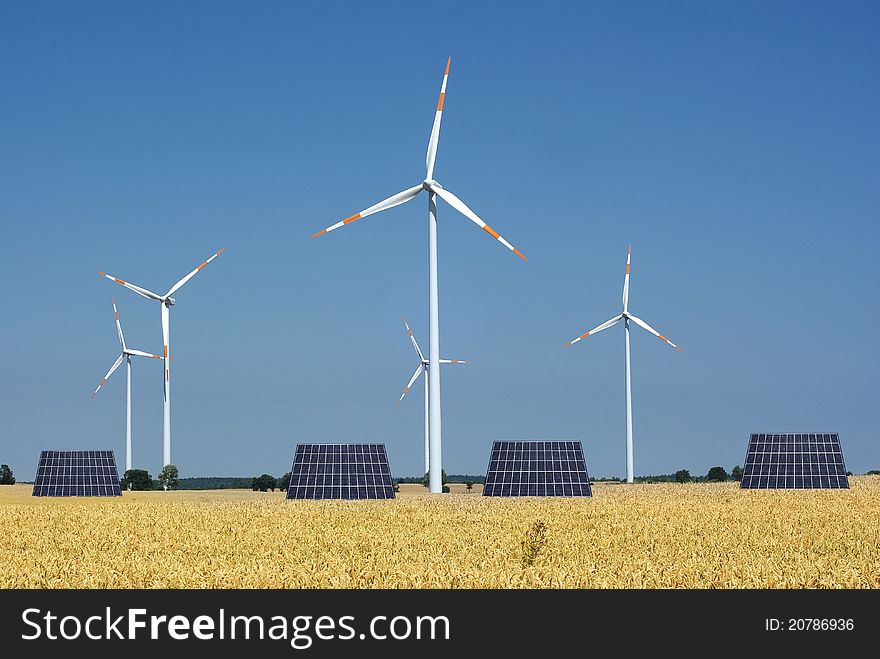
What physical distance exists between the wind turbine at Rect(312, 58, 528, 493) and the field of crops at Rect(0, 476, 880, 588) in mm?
11236

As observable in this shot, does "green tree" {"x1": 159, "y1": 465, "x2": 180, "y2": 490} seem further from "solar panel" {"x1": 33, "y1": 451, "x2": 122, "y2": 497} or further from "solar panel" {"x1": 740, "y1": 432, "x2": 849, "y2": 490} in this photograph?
"solar panel" {"x1": 740, "y1": 432, "x2": 849, "y2": 490}

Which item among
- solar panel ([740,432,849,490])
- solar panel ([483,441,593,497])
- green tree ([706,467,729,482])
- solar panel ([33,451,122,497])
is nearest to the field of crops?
solar panel ([483,441,593,497])

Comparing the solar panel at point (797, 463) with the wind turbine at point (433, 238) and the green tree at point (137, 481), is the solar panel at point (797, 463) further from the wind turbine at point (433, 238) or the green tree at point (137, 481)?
the green tree at point (137, 481)

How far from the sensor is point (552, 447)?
61.9 metres

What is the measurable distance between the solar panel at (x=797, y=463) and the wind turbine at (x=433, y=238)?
19.7 meters

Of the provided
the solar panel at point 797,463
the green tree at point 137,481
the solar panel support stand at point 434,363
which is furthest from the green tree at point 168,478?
the solar panel at point 797,463

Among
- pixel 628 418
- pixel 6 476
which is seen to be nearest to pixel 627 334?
pixel 628 418

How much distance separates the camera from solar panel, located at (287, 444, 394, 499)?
2362 inches

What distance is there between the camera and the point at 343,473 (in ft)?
197

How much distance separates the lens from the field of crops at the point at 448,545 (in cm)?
2309

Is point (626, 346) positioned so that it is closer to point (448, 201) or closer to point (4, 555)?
point (448, 201)

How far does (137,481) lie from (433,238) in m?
35.4
